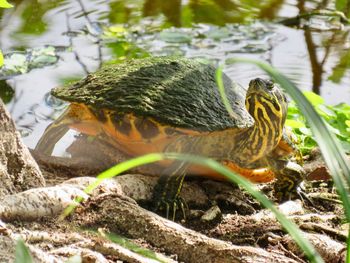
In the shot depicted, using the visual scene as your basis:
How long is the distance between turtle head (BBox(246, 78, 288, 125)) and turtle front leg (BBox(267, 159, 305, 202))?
21cm

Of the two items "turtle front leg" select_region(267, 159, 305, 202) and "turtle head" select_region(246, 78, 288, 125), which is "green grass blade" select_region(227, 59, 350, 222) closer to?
"turtle head" select_region(246, 78, 288, 125)

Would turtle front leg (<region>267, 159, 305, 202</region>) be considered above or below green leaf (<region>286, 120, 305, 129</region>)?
above

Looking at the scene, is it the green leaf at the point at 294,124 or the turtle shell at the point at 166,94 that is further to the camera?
the green leaf at the point at 294,124

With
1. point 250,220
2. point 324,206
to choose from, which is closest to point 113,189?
point 250,220

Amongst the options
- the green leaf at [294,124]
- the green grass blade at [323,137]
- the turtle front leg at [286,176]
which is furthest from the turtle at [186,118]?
the green grass blade at [323,137]

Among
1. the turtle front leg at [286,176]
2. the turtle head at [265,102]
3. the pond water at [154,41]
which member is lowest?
the pond water at [154,41]

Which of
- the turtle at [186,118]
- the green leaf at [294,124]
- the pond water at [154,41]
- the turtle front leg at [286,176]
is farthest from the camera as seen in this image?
the pond water at [154,41]

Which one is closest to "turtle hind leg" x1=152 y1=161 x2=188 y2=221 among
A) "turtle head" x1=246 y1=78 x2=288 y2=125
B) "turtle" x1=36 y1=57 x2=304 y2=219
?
"turtle" x1=36 y1=57 x2=304 y2=219

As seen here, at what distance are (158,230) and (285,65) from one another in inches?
150

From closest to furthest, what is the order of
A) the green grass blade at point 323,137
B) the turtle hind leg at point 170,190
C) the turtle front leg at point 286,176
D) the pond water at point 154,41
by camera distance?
the green grass blade at point 323,137 → the turtle hind leg at point 170,190 → the turtle front leg at point 286,176 → the pond water at point 154,41

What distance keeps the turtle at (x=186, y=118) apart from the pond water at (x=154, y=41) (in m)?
1.57

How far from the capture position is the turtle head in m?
3.00

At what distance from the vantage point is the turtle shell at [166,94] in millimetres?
3135

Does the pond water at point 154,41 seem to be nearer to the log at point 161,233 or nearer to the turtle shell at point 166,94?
the turtle shell at point 166,94
